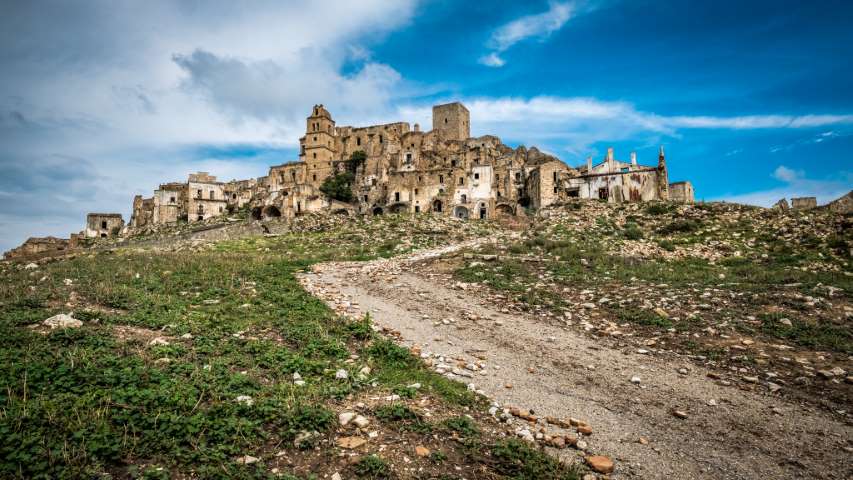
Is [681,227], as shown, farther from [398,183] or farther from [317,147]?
[317,147]

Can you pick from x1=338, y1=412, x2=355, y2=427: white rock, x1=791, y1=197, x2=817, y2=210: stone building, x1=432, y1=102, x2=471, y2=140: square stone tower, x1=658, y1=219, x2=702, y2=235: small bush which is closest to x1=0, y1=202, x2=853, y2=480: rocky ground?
x1=338, y1=412, x2=355, y2=427: white rock

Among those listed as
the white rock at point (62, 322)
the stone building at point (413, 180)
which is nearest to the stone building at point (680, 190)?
the stone building at point (413, 180)

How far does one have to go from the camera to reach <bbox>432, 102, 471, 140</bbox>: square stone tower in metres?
79.7

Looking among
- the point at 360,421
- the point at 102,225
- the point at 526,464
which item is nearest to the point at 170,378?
the point at 360,421

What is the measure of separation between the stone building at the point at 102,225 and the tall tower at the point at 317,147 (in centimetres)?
3540

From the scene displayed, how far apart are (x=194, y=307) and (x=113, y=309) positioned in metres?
1.73

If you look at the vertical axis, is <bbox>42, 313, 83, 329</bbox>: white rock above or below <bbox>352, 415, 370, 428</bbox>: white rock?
above

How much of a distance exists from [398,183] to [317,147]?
2171 cm

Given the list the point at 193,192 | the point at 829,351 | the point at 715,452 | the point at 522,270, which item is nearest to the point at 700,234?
the point at 522,270

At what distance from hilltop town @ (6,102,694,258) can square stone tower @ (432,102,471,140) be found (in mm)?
189

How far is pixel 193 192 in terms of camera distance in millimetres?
69562

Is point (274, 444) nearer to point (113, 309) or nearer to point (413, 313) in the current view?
point (413, 313)

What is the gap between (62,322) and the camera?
8.59 m

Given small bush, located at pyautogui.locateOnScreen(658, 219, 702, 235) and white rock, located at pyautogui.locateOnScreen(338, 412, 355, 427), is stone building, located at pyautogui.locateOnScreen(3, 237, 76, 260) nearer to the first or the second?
white rock, located at pyautogui.locateOnScreen(338, 412, 355, 427)
